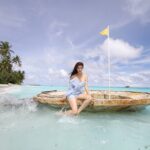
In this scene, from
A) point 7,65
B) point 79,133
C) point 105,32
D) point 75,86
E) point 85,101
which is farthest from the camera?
point 7,65

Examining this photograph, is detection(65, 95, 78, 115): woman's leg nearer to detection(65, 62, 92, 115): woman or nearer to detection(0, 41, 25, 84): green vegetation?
detection(65, 62, 92, 115): woman

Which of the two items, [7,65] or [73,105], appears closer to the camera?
[73,105]

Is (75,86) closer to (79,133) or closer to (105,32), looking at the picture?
(79,133)

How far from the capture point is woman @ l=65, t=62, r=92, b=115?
4.69 meters

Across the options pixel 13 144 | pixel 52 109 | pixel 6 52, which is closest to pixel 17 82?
pixel 6 52

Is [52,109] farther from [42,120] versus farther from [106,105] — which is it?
[106,105]

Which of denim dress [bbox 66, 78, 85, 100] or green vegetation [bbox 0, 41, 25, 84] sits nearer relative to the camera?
denim dress [bbox 66, 78, 85, 100]

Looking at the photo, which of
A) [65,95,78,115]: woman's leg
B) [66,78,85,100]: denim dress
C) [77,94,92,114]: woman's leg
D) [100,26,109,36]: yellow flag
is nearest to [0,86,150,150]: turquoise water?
[65,95,78,115]: woman's leg

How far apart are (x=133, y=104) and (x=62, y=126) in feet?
6.05

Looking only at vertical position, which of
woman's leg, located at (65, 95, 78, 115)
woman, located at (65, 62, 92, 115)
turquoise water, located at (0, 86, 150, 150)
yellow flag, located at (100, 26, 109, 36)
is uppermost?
yellow flag, located at (100, 26, 109, 36)

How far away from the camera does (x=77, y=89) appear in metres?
4.98

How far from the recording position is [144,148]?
2939 mm

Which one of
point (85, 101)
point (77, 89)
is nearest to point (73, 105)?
point (85, 101)

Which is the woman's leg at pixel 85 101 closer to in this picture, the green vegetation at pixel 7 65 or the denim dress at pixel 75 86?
the denim dress at pixel 75 86
